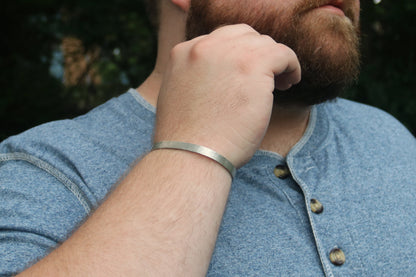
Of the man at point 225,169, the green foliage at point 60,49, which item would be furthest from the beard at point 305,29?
the green foliage at point 60,49

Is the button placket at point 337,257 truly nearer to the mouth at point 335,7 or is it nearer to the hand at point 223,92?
the hand at point 223,92

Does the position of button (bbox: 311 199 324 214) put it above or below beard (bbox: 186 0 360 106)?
below

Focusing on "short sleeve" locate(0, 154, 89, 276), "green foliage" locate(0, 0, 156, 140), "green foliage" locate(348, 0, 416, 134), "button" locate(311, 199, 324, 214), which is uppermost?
"short sleeve" locate(0, 154, 89, 276)

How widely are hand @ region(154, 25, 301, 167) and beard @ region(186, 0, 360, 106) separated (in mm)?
220

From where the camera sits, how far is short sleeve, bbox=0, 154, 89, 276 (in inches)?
38.8

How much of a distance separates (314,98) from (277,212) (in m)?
0.45

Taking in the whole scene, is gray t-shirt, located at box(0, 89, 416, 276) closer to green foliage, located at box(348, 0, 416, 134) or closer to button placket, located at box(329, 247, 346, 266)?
button placket, located at box(329, 247, 346, 266)

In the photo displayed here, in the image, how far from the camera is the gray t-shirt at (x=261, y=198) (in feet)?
3.59

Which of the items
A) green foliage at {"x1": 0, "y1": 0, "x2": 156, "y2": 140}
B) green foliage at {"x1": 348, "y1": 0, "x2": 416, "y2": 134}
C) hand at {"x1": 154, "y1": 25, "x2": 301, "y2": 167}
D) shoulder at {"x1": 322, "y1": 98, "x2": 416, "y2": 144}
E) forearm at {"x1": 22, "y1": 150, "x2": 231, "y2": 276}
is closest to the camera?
forearm at {"x1": 22, "y1": 150, "x2": 231, "y2": 276}

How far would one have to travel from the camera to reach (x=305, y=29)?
129cm

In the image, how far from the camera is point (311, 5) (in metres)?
1.28

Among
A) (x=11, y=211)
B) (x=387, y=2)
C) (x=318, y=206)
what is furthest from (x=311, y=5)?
(x=387, y=2)

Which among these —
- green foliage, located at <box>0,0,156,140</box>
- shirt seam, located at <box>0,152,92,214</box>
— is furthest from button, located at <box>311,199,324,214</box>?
green foliage, located at <box>0,0,156,140</box>

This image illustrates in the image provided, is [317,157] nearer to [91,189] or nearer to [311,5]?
[311,5]
